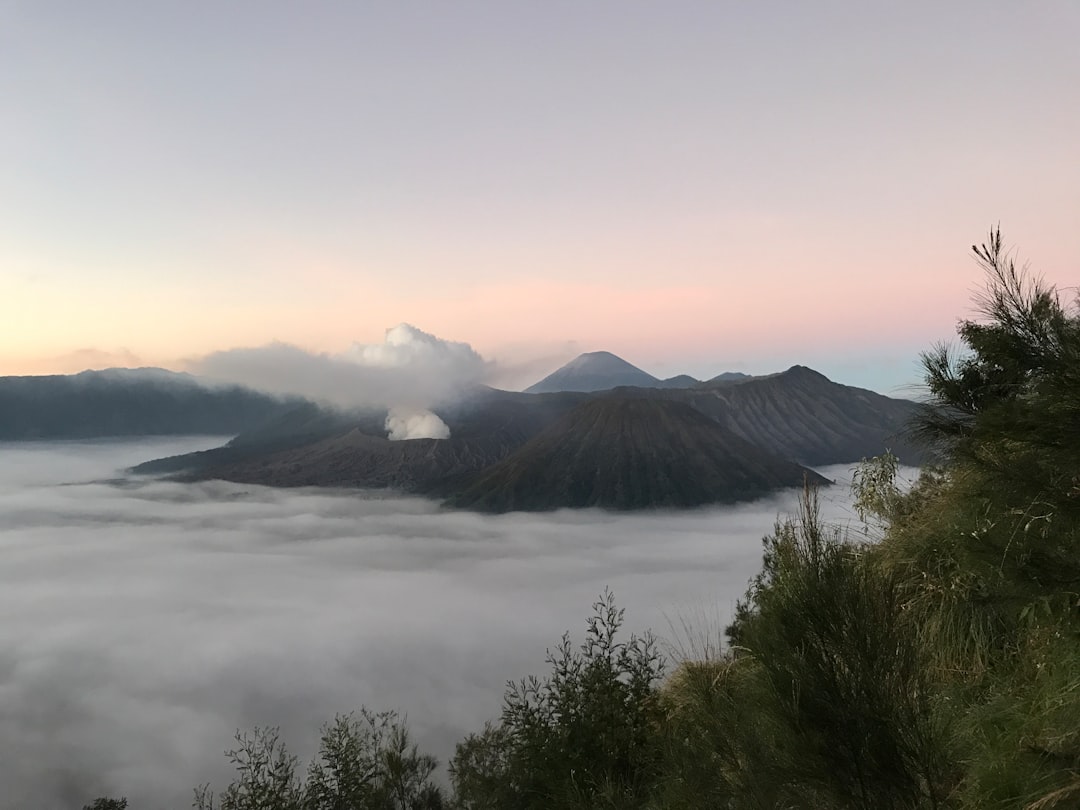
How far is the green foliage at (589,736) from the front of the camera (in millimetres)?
12500

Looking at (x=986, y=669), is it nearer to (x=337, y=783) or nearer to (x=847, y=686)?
(x=847, y=686)

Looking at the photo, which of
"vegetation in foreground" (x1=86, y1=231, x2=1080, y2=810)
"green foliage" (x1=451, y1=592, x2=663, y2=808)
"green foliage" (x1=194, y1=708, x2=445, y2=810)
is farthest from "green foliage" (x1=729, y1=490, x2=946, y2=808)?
"green foliage" (x1=194, y1=708, x2=445, y2=810)

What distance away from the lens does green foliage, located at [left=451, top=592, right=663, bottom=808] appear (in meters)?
12.5

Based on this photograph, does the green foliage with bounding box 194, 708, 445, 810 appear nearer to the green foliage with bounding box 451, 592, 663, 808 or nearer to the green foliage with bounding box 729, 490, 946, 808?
the green foliage with bounding box 451, 592, 663, 808

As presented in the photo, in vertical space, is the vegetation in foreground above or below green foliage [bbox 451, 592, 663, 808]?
above

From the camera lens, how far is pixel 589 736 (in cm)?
1375

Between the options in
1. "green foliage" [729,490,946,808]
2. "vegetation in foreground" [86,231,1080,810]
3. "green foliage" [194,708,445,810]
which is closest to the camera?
"vegetation in foreground" [86,231,1080,810]

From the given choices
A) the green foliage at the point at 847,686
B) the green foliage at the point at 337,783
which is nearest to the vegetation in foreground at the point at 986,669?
the green foliage at the point at 847,686

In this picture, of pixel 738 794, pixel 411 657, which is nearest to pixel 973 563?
pixel 738 794

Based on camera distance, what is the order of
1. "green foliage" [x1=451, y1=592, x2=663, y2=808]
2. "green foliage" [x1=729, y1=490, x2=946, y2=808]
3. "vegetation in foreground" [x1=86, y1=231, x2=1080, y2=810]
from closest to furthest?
1. "vegetation in foreground" [x1=86, y1=231, x2=1080, y2=810]
2. "green foliage" [x1=729, y1=490, x2=946, y2=808]
3. "green foliage" [x1=451, y1=592, x2=663, y2=808]

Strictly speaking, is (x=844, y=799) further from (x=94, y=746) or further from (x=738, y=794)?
(x=94, y=746)

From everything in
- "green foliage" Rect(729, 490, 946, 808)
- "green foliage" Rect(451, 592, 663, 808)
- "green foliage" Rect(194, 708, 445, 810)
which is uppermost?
"green foliage" Rect(729, 490, 946, 808)

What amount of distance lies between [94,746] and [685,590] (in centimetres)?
15283

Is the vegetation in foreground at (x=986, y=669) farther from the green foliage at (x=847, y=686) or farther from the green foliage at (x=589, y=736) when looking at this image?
Answer: the green foliage at (x=589, y=736)
